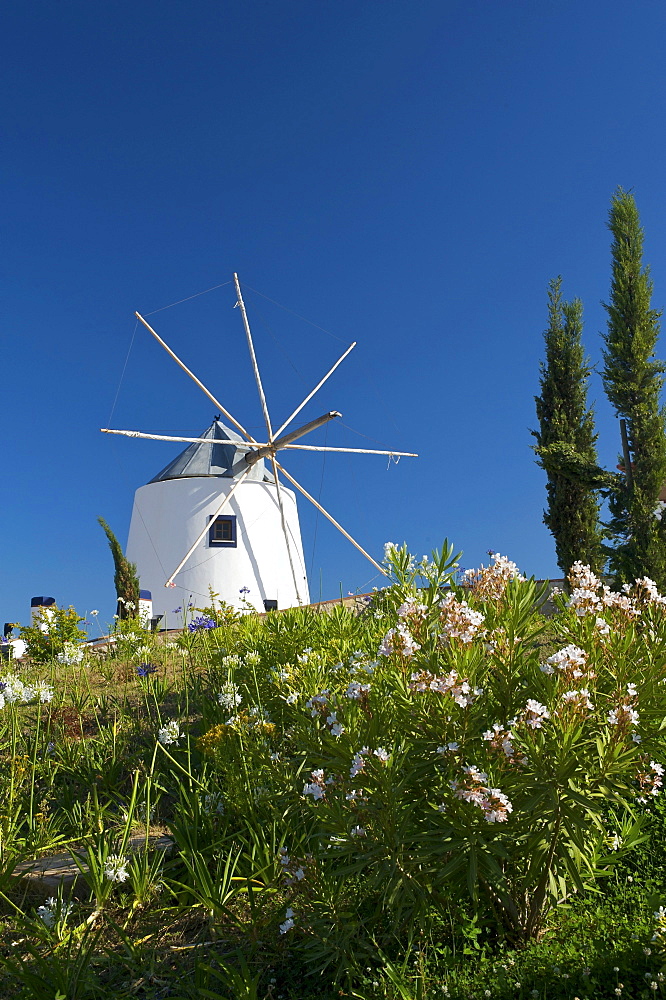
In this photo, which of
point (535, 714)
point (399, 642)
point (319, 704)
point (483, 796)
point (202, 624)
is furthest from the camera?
point (202, 624)

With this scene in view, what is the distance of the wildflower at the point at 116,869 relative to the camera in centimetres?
344

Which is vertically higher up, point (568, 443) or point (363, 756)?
point (568, 443)

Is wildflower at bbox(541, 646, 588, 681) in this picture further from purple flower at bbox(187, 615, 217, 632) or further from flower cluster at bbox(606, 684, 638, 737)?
purple flower at bbox(187, 615, 217, 632)

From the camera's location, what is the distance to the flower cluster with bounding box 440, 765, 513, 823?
7.32 ft

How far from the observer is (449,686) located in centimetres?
236

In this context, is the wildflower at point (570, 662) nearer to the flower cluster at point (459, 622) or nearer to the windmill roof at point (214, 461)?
the flower cluster at point (459, 622)

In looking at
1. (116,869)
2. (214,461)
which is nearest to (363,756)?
(116,869)

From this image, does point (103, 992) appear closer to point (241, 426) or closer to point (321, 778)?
point (321, 778)

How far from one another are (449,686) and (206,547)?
18231 mm

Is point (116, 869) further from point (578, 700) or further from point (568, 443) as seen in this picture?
point (568, 443)

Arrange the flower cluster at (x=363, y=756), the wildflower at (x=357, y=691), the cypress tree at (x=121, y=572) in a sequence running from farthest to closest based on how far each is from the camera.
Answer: the cypress tree at (x=121, y=572)
the wildflower at (x=357, y=691)
the flower cluster at (x=363, y=756)

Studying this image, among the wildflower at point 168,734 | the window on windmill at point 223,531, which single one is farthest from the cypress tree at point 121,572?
the wildflower at point 168,734

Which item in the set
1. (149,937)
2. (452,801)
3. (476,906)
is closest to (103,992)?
(149,937)

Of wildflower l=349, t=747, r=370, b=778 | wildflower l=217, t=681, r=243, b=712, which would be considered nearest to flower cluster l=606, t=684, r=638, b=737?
wildflower l=349, t=747, r=370, b=778
